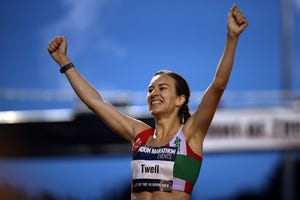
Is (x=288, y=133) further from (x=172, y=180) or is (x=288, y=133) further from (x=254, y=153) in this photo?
(x=172, y=180)

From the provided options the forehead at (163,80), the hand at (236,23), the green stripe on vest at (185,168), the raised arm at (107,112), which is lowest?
the green stripe on vest at (185,168)

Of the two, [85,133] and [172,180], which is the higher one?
[85,133]

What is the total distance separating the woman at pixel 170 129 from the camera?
2.36 metres

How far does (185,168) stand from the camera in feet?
7.91

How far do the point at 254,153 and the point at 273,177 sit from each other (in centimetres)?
31

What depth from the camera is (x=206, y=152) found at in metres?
5.87

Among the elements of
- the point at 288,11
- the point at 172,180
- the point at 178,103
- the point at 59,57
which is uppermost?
the point at 288,11

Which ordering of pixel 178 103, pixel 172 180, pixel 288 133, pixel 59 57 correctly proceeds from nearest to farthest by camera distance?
pixel 172 180
pixel 178 103
pixel 59 57
pixel 288 133

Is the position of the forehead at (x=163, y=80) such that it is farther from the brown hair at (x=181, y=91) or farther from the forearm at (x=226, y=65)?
the forearm at (x=226, y=65)

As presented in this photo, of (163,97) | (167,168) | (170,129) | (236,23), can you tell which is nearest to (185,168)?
(167,168)

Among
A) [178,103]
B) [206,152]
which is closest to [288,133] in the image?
[206,152]

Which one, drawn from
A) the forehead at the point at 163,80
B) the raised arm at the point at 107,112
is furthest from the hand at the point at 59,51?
the forehead at the point at 163,80

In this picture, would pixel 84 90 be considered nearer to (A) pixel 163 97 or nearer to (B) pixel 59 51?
(B) pixel 59 51

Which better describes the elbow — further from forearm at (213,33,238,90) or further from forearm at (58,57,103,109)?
forearm at (58,57,103,109)
